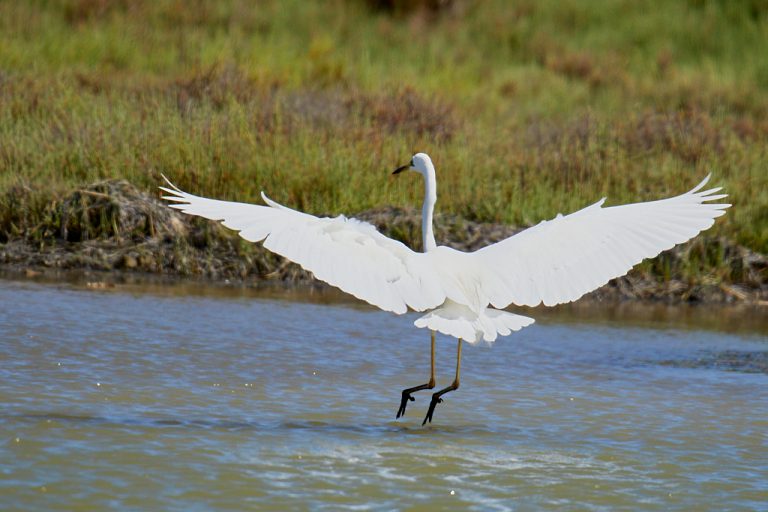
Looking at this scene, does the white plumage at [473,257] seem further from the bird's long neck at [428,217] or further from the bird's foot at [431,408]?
the bird's foot at [431,408]

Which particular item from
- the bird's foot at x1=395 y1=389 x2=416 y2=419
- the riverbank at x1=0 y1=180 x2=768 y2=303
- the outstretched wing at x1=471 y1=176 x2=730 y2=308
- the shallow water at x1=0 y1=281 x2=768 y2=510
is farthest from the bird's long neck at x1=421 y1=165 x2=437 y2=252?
the riverbank at x1=0 y1=180 x2=768 y2=303

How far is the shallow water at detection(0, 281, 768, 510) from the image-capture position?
4.93 meters

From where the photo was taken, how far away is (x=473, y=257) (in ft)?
20.2

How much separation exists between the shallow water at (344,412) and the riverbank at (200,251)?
51.4 inches

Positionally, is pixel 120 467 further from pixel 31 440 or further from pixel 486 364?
pixel 486 364

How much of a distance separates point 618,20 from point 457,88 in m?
6.82

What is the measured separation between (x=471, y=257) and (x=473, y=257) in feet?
0.04

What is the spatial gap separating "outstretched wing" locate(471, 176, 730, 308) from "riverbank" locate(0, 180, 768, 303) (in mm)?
4975

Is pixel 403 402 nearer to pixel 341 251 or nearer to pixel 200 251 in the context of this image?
pixel 341 251

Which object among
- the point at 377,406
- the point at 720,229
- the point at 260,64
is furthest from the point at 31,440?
the point at 260,64

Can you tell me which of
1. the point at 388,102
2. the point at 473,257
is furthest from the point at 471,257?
the point at 388,102

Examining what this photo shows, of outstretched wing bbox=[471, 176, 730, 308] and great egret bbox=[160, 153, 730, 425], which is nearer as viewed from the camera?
great egret bbox=[160, 153, 730, 425]

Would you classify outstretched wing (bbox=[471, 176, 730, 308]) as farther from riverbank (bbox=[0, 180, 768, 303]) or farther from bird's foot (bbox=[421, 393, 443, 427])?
riverbank (bbox=[0, 180, 768, 303])

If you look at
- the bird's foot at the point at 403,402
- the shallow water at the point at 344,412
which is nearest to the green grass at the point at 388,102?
the shallow water at the point at 344,412
